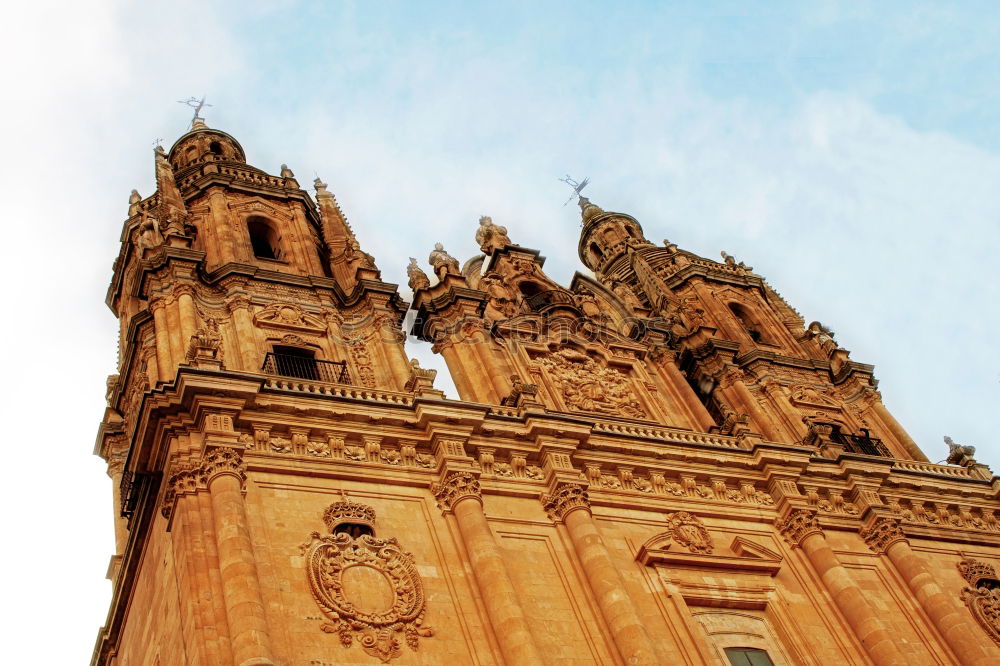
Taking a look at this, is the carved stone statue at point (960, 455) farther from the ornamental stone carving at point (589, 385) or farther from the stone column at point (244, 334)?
the stone column at point (244, 334)

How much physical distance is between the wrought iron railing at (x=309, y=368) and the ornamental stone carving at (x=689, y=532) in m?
7.72

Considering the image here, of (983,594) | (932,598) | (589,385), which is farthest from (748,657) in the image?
(589,385)

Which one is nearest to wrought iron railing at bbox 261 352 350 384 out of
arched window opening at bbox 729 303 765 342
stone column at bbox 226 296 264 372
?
stone column at bbox 226 296 264 372

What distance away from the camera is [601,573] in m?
22.1

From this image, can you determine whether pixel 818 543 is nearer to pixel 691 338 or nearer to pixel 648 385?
pixel 648 385

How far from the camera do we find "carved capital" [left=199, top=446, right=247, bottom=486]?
68.4 feet

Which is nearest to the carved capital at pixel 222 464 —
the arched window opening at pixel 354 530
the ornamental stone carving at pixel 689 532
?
the arched window opening at pixel 354 530

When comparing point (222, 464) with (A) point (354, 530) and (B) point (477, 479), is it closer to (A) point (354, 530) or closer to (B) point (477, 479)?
(A) point (354, 530)

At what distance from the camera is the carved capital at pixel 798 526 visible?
25625 millimetres

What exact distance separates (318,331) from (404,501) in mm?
6912

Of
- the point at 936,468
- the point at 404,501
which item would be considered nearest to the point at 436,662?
the point at 404,501

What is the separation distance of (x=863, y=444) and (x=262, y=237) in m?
17.2

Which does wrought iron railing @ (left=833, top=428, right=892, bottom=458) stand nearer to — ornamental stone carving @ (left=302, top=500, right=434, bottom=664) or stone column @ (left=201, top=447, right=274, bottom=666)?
Result: ornamental stone carving @ (left=302, top=500, right=434, bottom=664)

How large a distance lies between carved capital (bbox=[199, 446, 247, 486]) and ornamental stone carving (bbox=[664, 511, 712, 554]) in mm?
8614
